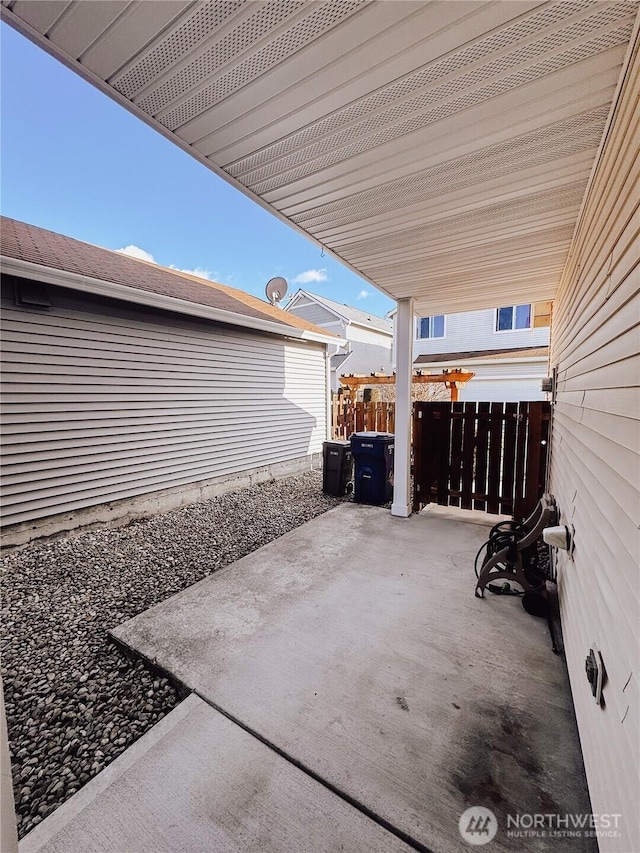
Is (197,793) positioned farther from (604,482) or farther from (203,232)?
(203,232)

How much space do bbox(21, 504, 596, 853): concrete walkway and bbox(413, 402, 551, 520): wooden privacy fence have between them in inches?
75.1

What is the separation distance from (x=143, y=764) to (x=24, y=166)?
31.3 ft

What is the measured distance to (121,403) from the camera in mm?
4488

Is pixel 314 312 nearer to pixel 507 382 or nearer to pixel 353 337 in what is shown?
pixel 353 337

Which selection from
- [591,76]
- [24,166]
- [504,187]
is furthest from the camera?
[24,166]

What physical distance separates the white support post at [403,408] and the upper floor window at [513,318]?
8565mm

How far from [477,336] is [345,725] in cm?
1232

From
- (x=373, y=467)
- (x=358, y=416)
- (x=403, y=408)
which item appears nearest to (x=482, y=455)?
(x=403, y=408)

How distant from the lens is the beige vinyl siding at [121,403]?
3.70m

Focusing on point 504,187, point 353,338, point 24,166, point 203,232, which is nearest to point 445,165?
point 504,187

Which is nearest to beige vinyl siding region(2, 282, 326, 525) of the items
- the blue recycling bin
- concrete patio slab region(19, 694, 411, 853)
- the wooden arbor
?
the blue recycling bin

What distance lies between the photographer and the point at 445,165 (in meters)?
2.03

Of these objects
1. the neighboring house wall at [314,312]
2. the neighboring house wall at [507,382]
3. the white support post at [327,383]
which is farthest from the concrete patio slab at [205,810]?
the neighboring house wall at [314,312]

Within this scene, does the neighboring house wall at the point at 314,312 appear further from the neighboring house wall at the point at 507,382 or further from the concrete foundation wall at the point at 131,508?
the concrete foundation wall at the point at 131,508
